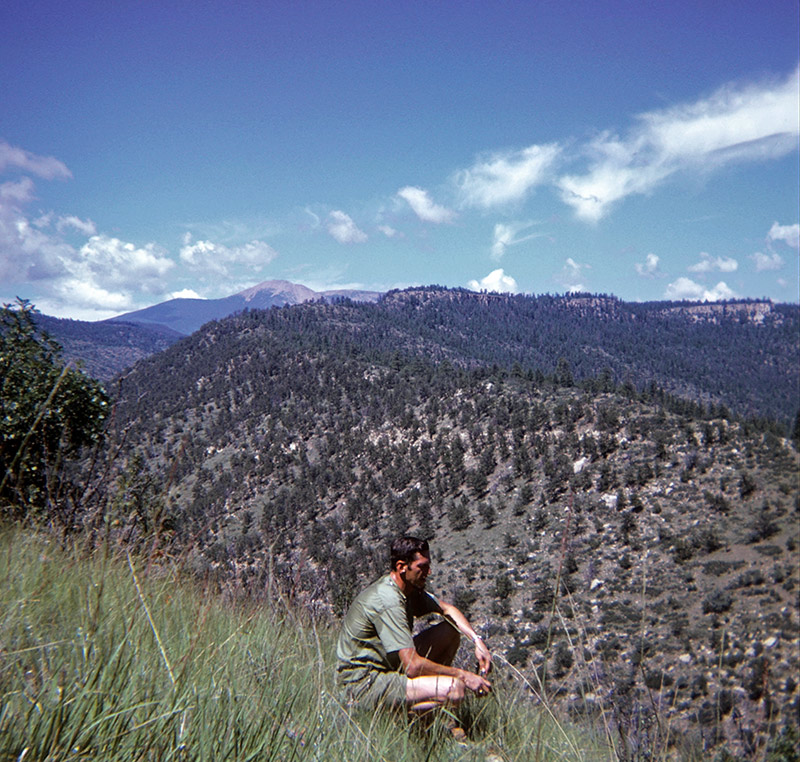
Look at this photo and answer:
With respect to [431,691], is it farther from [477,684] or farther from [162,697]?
[162,697]

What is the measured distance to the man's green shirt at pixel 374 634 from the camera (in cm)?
278

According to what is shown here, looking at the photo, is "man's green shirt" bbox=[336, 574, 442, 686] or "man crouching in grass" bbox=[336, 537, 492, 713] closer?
"man crouching in grass" bbox=[336, 537, 492, 713]

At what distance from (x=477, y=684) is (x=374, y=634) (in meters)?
0.70

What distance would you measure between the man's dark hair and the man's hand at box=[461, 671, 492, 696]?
755 mm

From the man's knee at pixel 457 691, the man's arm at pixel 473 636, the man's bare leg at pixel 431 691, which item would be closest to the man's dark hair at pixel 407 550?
the man's arm at pixel 473 636

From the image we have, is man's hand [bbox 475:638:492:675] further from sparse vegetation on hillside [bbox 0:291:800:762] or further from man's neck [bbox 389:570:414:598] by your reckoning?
man's neck [bbox 389:570:414:598]

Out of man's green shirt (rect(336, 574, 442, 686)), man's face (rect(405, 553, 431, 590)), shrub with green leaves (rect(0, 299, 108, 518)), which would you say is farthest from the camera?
shrub with green leaves (rect(0, 299, 108, 518))

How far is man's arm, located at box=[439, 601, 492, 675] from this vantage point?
2.88 meters

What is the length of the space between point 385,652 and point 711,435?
129ft

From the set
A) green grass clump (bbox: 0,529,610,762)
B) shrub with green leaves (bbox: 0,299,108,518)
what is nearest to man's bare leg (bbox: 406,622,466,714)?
green grass clump (bbox: 0,529,610,762)

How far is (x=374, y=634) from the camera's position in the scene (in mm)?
2947

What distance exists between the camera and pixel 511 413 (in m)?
48.0

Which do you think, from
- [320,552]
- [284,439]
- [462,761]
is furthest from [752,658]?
[284,439]

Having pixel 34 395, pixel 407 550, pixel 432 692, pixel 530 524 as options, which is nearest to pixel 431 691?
pixel 432 692
